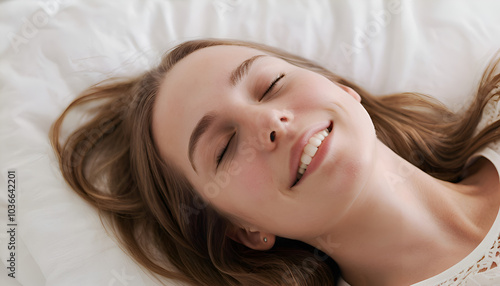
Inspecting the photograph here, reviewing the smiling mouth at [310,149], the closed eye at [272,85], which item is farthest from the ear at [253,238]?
the closed eye at [272,85]

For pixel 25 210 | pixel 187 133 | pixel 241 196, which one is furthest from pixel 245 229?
pixel 25 210

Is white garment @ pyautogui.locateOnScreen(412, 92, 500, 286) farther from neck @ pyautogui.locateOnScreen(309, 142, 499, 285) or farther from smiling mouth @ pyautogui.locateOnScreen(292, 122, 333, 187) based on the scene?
smiling mouth @ pyautogui.locateOnScreen(292, 122, 333, 187)

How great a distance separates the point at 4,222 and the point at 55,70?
1.62 ft

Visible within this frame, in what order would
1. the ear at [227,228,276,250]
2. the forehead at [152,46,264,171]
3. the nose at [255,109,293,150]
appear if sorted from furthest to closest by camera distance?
the ear at [227,228,276,250] < the forehead at [152,46,264,171] < the nose at [255,109,293,150]

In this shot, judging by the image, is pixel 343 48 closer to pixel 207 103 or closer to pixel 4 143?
pixel 207 103

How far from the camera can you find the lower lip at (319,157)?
1130 mm

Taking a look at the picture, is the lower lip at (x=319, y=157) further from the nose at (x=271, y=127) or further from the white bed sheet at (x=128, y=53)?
the white bed sheet at (x=128, y=53)

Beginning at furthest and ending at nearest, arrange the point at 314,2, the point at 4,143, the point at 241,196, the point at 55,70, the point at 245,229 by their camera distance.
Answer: the point at 314,2
the point at 55,70
the point at 4,143
the point at 245,229
the point at 241,196

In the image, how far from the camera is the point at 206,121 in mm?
1198

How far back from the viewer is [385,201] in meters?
1.27

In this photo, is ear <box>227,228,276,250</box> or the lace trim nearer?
the lace trim

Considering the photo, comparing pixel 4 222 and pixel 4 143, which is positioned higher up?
pixel 4 143

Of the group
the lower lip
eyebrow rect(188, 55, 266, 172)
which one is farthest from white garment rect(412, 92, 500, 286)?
eyebrow rect(188, 55, 266, 172)

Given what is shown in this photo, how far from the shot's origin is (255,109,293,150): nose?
43.8 inches
